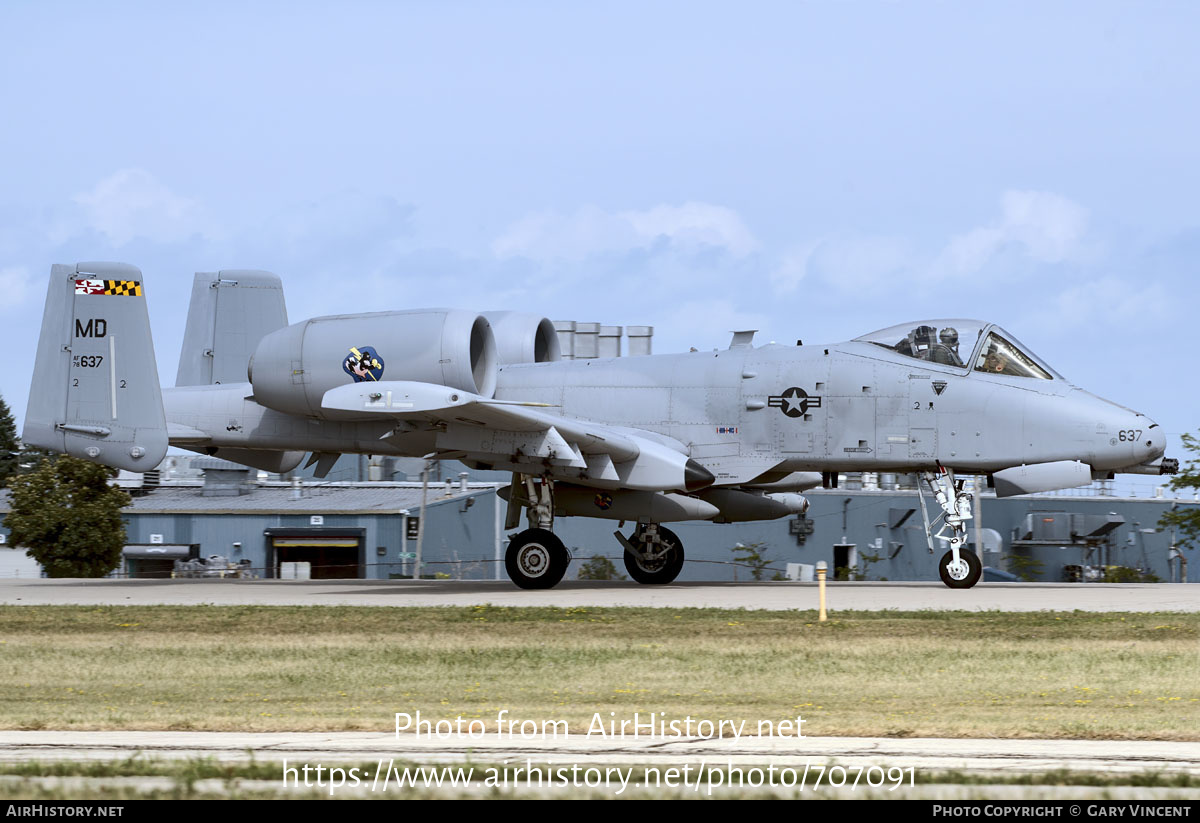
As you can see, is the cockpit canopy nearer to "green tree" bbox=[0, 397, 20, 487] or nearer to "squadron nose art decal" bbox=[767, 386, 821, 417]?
"squadron nose art decal" bbox=[767, 386, 821, 417]

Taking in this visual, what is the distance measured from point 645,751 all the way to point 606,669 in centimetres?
467

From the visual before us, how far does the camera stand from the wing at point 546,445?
66.9 ft

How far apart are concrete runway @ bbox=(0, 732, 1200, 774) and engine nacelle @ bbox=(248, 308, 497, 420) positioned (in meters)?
13.6

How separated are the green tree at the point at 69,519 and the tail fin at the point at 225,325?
13210 millimetres

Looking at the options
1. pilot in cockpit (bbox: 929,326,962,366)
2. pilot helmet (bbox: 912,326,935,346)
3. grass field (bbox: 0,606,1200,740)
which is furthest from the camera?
pilot helmet (bbox: 912,326,935,346)

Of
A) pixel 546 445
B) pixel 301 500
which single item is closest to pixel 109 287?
pixel 546 445

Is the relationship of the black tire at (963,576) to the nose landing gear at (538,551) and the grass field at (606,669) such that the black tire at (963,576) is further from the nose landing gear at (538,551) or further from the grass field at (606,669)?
the nose landing gear at (538,551)

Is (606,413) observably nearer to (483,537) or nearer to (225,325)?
(225,325)

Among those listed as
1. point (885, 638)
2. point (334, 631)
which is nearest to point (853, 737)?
point (885, 638)

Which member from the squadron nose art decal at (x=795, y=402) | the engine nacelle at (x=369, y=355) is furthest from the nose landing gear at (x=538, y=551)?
the squadron nose art decal at (x=795, y=402)

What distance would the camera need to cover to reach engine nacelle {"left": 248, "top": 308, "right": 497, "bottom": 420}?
71.6ft

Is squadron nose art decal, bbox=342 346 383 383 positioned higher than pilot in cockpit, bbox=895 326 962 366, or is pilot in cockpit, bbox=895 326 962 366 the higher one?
pilot in cockpit, bbox=895 326 962 366

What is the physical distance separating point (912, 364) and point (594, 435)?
5.05m

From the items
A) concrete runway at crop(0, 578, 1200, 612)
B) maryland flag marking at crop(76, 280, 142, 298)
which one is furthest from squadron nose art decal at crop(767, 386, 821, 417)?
maryland flag marking at crop(76, 280, 142, 298)
